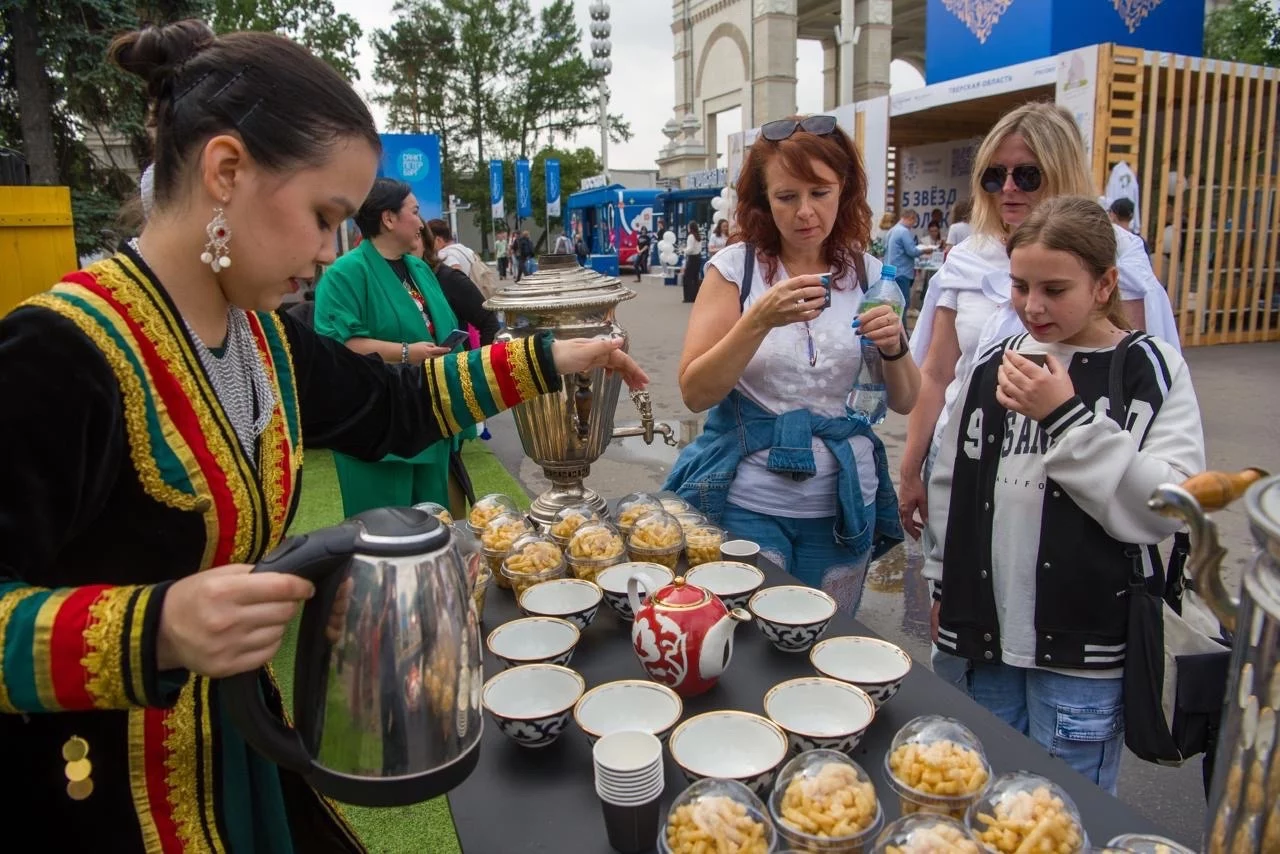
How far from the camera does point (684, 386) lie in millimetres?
2041

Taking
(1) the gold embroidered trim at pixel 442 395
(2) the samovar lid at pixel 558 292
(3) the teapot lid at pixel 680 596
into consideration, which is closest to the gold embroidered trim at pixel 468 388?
(1) the gold embroidered trim at pixel 442 395

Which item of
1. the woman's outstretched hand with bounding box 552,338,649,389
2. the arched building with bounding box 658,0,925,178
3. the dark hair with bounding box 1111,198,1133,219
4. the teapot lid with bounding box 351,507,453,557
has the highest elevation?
the arched building with bounding box 658,0,925,178

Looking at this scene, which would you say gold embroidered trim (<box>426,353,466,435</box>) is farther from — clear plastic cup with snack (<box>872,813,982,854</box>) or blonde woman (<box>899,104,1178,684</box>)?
blonde woman (<box>899,104,1178,684</box>)

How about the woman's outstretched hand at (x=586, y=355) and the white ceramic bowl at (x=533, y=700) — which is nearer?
the white ceramic bowl at (x=533, y=700)

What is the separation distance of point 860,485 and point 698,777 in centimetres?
107

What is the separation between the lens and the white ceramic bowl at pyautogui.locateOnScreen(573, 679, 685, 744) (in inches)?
50.8

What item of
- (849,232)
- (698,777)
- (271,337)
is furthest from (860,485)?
(271,337)

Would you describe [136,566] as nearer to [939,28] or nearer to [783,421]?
[783,421]

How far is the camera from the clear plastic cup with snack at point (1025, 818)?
3.01 ft

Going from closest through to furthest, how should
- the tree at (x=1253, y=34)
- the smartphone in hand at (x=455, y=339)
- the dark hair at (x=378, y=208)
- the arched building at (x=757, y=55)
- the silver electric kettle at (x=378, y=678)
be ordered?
the silver electric kettle at (x=378, y=678), the smartphone in hand at (x=455, y=339), the dark hair at (x=378, y=208), the tree at (x=1253, y=34), the arched building at (x=757, y=55)

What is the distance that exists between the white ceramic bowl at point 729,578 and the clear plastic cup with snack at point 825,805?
610mm

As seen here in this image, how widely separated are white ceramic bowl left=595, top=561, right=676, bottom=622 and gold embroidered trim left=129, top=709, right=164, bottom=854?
861 millimetres

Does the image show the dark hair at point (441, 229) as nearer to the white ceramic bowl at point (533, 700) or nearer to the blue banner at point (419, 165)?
the blue banner at point (419, 165)

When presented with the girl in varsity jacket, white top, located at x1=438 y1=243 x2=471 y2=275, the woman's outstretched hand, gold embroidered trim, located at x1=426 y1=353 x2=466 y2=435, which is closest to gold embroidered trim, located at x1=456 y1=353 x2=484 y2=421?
gold embroidered trim, located at x1=426 y1=353 x2=466 y2=435
